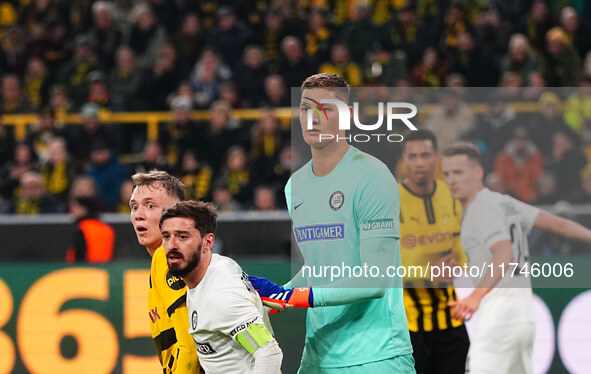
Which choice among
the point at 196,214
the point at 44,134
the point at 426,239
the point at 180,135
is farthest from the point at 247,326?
the point at 44,134

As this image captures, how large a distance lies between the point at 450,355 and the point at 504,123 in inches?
118

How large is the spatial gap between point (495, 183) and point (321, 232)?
94.8 inches

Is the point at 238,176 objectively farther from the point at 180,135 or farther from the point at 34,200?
A: the point at 34,200

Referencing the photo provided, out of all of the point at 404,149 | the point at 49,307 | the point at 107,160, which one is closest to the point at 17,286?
the point at 49,307

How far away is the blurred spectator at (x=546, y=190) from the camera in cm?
746

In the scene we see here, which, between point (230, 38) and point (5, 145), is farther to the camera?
point (230, 38)

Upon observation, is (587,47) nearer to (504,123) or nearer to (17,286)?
(504,123)

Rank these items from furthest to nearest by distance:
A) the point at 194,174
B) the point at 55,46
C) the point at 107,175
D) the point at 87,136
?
the point at 55,46 → the point at 87,136 → the point at 107,175 → the point at 194,174

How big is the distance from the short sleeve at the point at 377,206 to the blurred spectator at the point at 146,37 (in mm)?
8903

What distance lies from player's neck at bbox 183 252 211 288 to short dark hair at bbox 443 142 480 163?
7.01ft

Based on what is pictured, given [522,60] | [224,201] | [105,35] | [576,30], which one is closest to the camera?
[224,201]

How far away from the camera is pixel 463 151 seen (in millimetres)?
6430

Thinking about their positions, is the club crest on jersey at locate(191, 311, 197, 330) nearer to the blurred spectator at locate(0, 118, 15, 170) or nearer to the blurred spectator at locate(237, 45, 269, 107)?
the blurred spectator at locate(237, 45, 269, 107)

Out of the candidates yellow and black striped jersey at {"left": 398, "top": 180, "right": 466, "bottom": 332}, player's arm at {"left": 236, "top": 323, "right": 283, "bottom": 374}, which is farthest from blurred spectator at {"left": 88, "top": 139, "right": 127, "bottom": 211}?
player's arm at {"left": 236, "top": 323, "right": 283, "bottom": 374}
